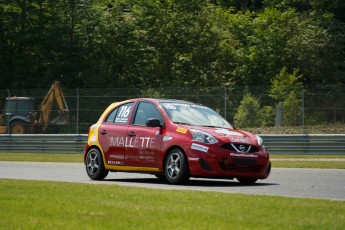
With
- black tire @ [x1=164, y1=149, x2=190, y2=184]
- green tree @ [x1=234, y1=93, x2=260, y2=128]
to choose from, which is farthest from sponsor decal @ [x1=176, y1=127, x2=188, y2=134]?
green tree @ [x1=234, y1=93, x2=260, y2=128]

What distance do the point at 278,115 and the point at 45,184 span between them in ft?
53.8

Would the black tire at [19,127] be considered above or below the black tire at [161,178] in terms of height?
below

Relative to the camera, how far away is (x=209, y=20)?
49375 mm

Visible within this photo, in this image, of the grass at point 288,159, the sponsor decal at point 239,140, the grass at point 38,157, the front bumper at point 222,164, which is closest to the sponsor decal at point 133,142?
the front bumper at point 222,164

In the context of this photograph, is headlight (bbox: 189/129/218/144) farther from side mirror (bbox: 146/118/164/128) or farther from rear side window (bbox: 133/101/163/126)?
rear side window (bbox: 133/101/163/126)

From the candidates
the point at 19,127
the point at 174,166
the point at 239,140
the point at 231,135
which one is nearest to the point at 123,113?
the point at 174,166

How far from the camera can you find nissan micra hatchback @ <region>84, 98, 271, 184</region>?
14.6 m

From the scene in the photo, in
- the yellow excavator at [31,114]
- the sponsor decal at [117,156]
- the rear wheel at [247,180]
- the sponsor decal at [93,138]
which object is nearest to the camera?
the rear wheel at [247,180]

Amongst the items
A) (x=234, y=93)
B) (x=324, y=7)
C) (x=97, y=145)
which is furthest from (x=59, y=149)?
(x=324, y=7)

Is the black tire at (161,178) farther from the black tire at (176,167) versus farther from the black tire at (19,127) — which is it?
the black tire at (19,127)

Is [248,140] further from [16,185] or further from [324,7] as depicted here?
[324,7]

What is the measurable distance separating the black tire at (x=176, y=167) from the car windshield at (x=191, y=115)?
29.8 inches

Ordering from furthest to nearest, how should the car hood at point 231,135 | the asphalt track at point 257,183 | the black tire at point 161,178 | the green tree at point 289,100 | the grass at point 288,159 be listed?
the green tree at point 289,100 → the grass at point 288,159 → the black tire at point 161,178 → the car hood at point 231,135 → the asphalt track at point 257,183

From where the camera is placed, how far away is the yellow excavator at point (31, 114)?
32531 mm
